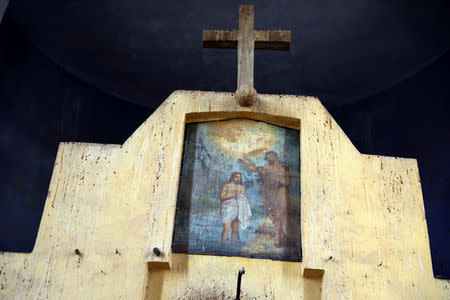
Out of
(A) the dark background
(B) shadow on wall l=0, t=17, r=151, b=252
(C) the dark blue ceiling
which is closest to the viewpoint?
(B) shadow on wall l=0, t=17, r=151, b=252

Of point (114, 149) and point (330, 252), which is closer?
point (330, 252)

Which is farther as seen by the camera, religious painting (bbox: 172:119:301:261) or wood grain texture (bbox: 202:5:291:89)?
wood grain texture (bbox: 202:5:291:89)

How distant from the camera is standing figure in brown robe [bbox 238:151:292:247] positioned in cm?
373

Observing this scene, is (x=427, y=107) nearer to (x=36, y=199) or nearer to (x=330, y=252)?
(x=330, y=252)

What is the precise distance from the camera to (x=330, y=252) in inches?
136

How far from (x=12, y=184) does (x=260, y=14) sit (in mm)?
3700

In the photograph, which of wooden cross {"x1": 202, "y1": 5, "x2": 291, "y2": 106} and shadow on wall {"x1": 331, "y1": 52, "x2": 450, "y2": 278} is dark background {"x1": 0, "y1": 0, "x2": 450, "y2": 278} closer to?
shadow on wall {"x1": 331, "y1": 52, "x2": 450, "y2": 278}

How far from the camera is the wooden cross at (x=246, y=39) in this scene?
4.09m

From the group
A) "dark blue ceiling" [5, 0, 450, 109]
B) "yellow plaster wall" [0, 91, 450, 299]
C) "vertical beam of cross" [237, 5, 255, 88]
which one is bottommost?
"yellow plaster wall" [0, 91, 450, 299]

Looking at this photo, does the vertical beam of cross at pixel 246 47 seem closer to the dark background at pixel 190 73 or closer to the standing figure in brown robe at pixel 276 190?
the standing figure in brown robe at pixel 276 190

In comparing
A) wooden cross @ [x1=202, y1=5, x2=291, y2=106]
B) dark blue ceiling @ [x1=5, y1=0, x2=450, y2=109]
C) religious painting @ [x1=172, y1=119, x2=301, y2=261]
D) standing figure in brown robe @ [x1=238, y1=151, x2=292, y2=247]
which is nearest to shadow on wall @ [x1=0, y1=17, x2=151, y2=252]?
dark blue ceiling @ [x1=5, y1=0, x2=450, y2=109]

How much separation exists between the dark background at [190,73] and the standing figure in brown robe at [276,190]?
7.38 feet

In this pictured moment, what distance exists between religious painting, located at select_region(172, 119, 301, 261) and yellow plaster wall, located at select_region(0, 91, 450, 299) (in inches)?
5.7

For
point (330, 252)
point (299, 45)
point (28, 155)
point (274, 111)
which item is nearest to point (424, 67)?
point (299, 45)
